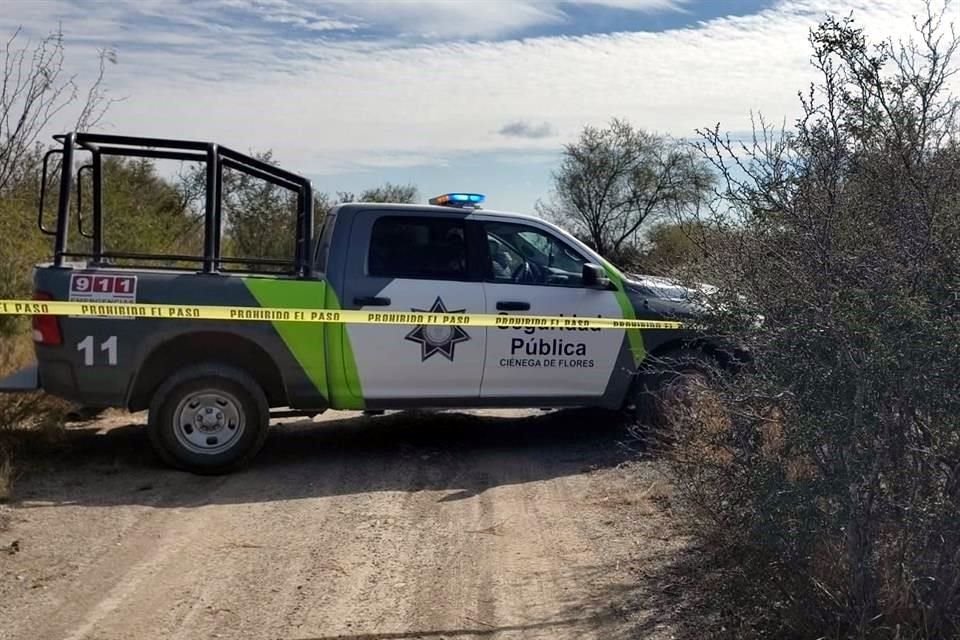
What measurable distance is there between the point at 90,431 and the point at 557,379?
3988 mm

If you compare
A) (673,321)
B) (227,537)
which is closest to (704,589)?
(227,537)

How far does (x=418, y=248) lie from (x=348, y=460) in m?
1.73

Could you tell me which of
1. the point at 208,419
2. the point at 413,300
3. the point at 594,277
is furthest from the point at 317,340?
the point at 594,277

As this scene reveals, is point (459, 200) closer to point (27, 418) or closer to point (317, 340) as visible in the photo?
point (317, 340)

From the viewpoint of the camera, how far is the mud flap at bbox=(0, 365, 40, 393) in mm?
6582

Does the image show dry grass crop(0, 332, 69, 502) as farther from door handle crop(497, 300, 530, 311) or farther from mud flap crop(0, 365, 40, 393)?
door handle crop(497, 300, 530, 311)

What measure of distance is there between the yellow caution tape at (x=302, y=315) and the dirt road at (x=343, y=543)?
1.06m

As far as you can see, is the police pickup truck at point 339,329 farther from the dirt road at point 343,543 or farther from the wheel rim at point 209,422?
the dirt road at point 343,543

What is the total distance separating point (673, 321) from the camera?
759 cm

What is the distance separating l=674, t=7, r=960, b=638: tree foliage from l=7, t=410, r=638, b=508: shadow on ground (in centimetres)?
297

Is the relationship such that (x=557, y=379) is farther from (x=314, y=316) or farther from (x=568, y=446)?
(x=314, y=316)

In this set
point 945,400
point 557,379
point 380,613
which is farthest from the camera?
point 557,379

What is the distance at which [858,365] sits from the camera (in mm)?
3543

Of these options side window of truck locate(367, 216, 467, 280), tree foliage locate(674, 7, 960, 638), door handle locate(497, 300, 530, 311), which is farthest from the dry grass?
tree foliage locate(674, 7, 960, 638)
